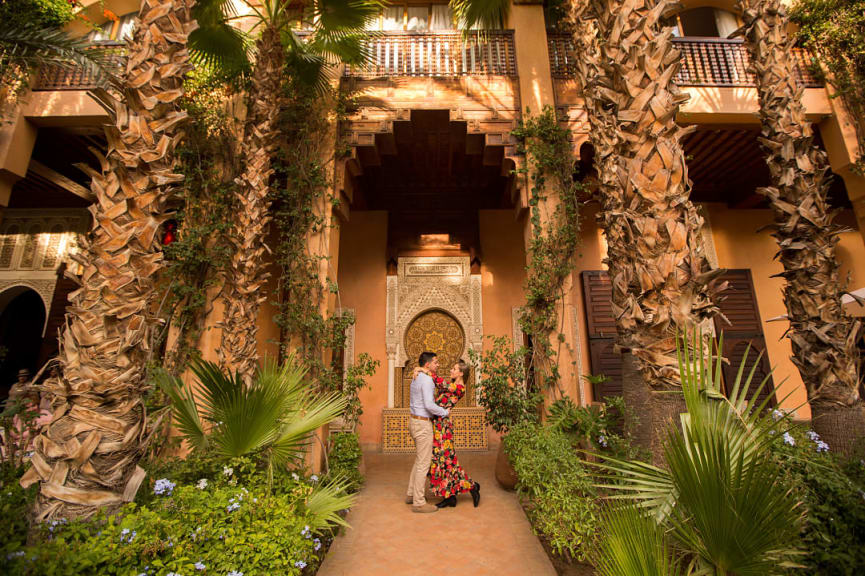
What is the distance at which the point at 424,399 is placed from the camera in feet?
14.2

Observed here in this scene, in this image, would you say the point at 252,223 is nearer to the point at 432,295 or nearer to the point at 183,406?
the point at 183,406

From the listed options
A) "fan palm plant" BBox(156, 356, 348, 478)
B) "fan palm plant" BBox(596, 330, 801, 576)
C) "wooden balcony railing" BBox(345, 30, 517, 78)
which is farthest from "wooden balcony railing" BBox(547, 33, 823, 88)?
"fan palm plant" BBox(596, 330, 801, 576)

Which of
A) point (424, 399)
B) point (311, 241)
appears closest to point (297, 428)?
point (424, 399)

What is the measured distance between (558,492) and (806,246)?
11.5 feet

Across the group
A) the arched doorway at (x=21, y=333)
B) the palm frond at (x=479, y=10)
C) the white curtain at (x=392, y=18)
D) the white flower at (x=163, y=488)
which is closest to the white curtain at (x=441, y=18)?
the white curtain at (x=392, y=18)

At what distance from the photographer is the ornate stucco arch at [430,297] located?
8328mm

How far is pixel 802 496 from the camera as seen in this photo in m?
1.76

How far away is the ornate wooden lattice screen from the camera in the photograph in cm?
741

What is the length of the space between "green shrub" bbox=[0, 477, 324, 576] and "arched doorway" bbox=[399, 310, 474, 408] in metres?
5.64

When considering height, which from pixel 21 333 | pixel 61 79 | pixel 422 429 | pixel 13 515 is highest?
pixel 61 79

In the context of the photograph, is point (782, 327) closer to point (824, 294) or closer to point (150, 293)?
point (824, 294)

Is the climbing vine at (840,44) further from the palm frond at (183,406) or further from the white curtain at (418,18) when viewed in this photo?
the palm frond at (183,406)

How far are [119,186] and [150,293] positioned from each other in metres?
0.72

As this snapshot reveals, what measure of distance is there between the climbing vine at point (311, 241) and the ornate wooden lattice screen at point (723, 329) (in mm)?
4507
